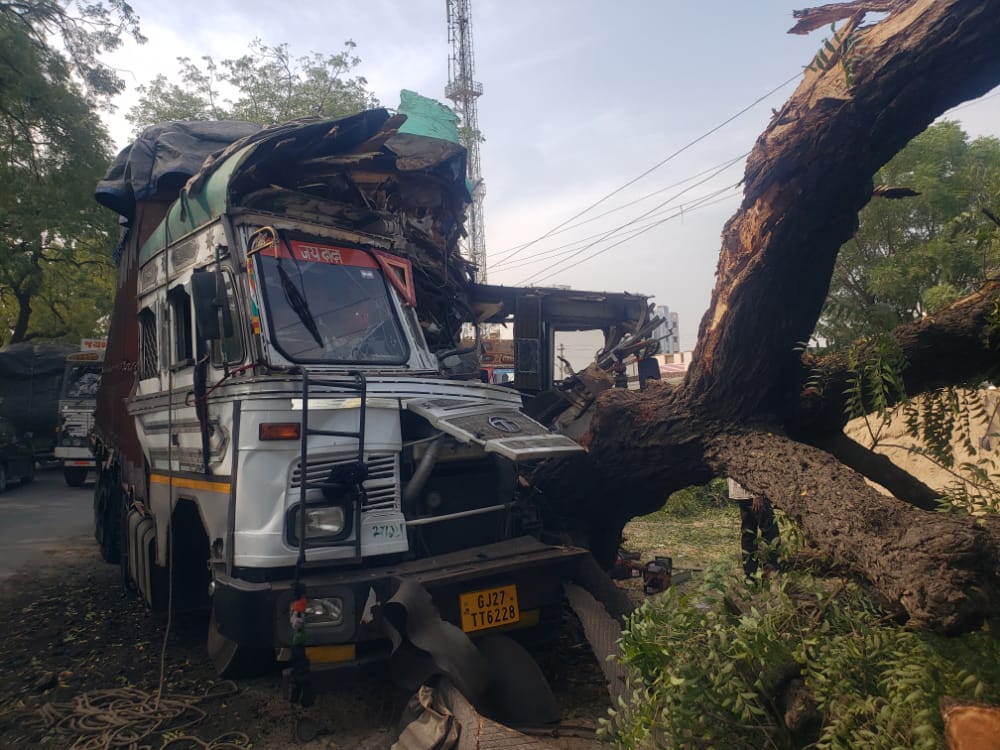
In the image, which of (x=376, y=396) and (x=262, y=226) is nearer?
(x=376, y=396)

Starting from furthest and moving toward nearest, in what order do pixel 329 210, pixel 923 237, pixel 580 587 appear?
pixel 923 237, pixel 329 210, pixel 580 587

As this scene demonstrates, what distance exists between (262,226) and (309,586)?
226 cm

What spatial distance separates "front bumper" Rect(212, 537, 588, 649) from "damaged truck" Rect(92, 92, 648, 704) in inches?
0.4

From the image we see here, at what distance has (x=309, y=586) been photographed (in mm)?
3557

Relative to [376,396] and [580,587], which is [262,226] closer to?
[376,396]

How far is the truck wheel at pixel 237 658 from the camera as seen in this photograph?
12.6 feet

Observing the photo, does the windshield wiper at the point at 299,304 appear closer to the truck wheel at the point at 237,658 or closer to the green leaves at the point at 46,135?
the truck wheel at the point at 237,658

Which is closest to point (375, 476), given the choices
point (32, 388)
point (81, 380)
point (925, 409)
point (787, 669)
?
point (787, 669)

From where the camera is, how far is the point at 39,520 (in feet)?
39.8

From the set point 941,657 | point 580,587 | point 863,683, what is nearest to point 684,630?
point 863,683

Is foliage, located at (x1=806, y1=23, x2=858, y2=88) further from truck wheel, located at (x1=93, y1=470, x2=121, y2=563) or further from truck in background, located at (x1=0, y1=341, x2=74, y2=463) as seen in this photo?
truck in background, located at (x1=0, y1=341, x2=74, y2=463)

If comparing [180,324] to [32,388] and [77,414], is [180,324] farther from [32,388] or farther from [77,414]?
[32,388]

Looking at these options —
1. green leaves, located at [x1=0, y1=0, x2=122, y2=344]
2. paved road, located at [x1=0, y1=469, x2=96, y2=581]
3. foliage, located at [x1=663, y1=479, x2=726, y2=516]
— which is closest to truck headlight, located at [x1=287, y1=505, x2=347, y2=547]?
paved road, located at [x1=0, y1=469, x2=96, y2=581]

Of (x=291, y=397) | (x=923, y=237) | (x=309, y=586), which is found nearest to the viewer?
(x=309, y=586)
